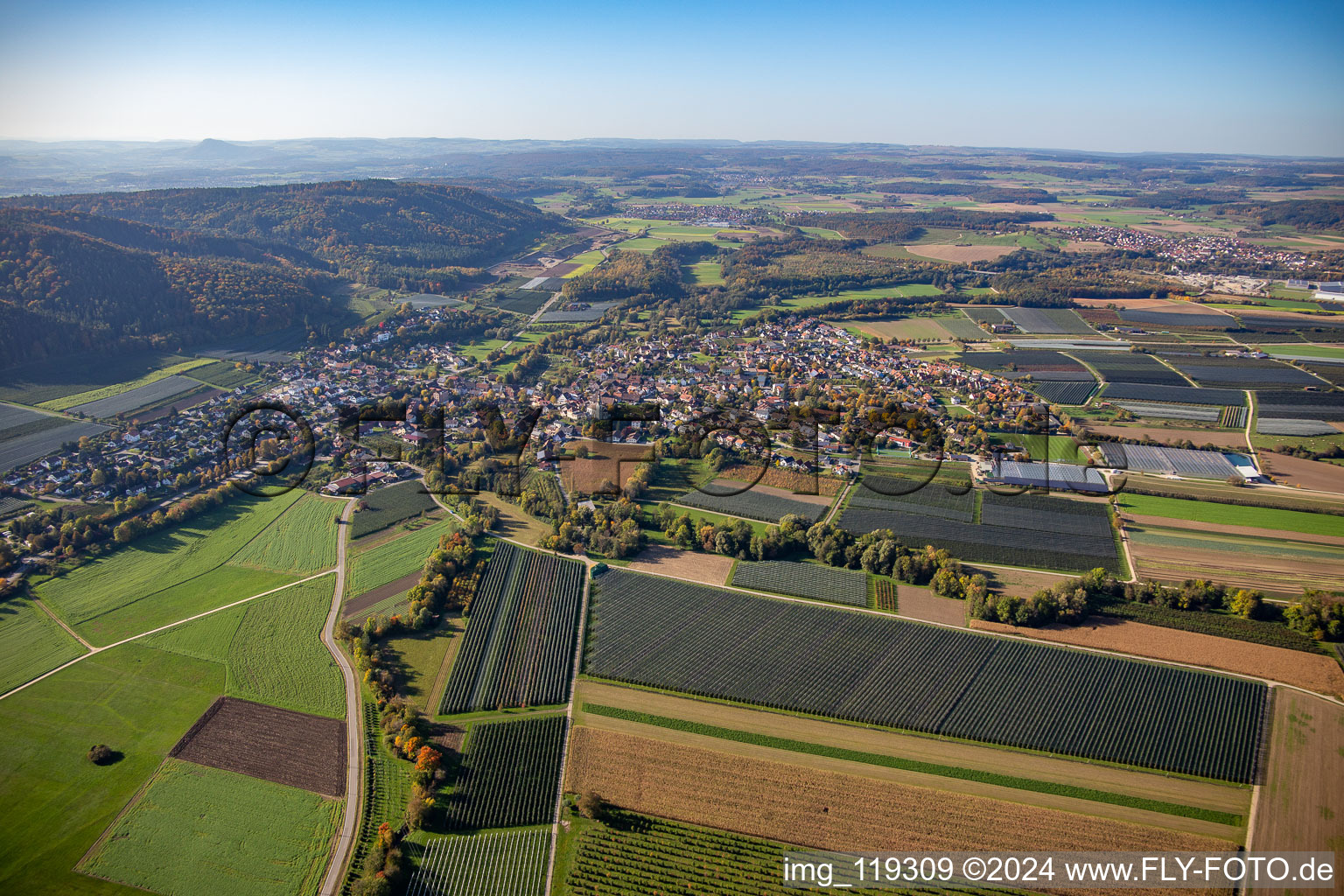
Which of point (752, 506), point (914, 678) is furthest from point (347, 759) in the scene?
point (752, 506)

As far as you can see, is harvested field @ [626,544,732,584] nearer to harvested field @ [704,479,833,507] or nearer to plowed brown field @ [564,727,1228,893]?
harvested field @ [704,479,833,507]

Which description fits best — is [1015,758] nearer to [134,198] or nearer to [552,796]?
[552,796]

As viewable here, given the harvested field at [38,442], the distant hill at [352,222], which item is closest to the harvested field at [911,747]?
the harvested field at [38,442]

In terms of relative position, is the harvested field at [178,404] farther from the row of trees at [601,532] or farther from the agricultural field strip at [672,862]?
the agricultural field strip at [672,862]

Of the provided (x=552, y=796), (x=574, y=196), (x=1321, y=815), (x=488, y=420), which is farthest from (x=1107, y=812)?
(x=574, y=196)

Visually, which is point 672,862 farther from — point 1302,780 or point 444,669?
point 1302,780

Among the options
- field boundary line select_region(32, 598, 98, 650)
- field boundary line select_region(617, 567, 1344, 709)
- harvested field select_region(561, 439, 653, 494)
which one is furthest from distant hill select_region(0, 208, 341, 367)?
field boundary line select_region(617, 567, 1344, 709)
